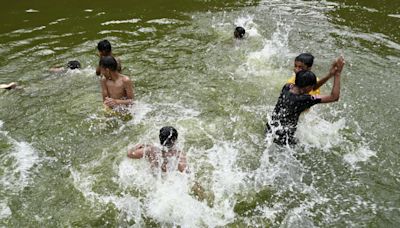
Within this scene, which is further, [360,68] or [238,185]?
[360,68]

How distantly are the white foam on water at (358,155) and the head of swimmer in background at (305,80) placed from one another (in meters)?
1.39

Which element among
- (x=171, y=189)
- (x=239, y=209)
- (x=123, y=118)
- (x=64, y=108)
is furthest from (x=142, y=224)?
(x=64, y=108)

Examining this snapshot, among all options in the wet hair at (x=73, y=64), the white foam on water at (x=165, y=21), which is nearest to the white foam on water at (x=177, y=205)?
the wet hair at (x=73, y=64)

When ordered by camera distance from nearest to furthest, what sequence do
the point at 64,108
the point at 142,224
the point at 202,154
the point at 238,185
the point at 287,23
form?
the point at 142,224, the point at 238,185, the point at 202,154, the point at 64,108, the point at 287,23

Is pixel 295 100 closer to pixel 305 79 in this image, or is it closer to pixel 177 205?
pixel 305 79

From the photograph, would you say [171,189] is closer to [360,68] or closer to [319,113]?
[319,113]

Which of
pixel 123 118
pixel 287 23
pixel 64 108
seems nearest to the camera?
pixel 123 118

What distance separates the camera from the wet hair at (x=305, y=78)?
500 centimetres

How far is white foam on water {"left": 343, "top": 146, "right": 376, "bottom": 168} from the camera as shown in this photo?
18.7 feet

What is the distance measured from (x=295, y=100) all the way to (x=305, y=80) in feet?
1.03

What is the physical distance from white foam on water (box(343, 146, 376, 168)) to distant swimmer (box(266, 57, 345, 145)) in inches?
32.0

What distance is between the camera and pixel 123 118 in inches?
261

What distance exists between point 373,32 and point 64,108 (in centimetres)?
763

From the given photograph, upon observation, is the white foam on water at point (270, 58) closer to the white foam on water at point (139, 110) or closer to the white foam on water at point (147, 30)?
the white foam on water at point (139, 110)
